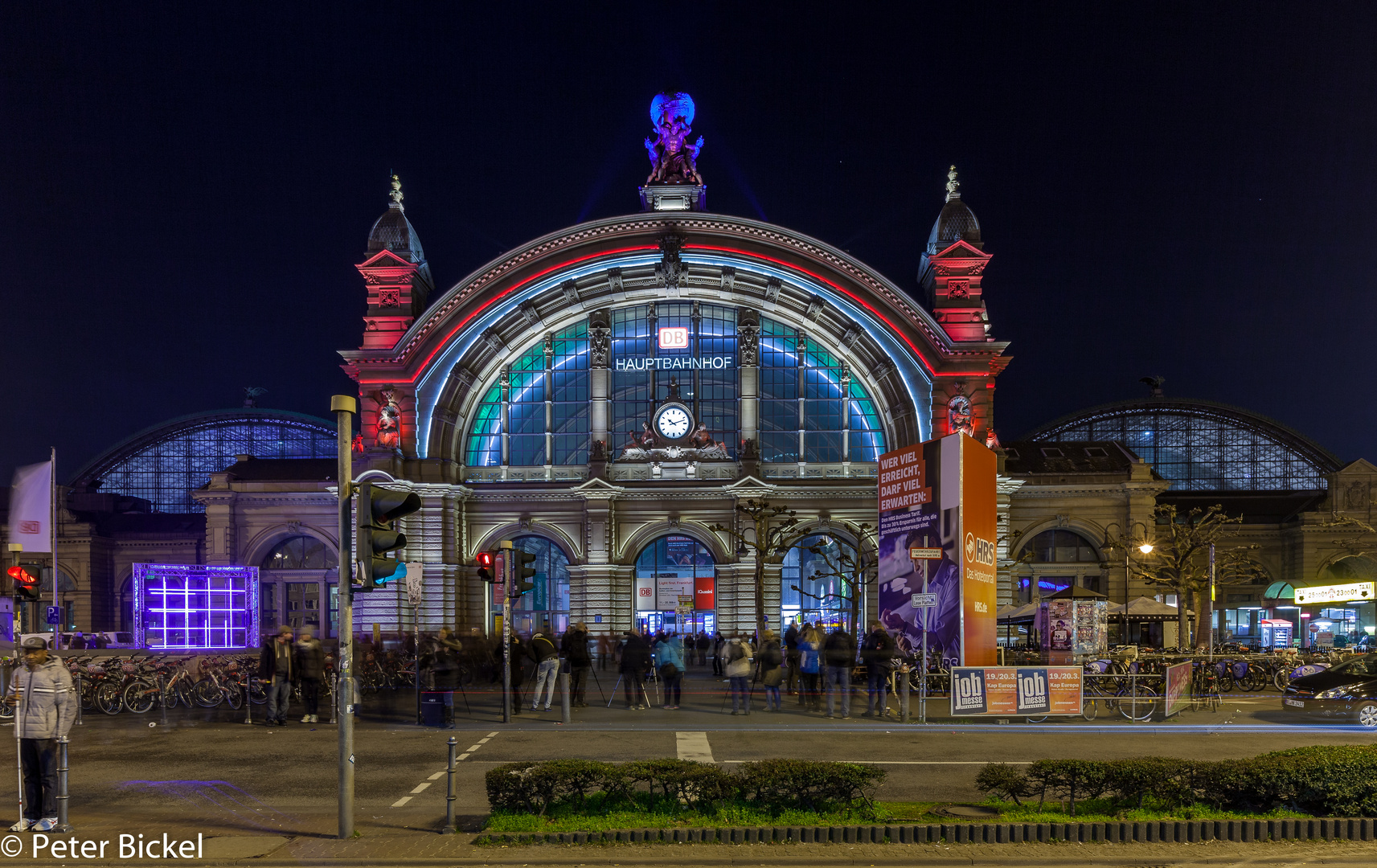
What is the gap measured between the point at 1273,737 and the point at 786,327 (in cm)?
3297

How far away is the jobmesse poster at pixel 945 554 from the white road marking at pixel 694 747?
655 cm

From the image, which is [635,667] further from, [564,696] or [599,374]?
[599,374]

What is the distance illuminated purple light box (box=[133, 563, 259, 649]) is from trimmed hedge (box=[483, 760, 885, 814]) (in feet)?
105

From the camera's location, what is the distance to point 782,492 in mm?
48781

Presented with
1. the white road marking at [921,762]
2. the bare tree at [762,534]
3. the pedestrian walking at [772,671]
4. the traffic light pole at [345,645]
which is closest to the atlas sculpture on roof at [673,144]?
the bare tree at [762,534]

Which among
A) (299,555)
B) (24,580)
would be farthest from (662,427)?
(24,580)

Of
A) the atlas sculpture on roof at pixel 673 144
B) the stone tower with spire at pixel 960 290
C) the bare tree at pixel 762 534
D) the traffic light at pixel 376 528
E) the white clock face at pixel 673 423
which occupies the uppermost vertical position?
the atlas sculpture on roof at pixel 673 144

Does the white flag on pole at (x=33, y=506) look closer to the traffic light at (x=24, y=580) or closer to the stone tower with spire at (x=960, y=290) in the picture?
the traffic light at (x=24, y=580)

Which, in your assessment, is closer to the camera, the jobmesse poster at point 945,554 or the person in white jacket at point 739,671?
the person in white jacket at point 739,671

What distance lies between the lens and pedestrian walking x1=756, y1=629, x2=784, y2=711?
25.1 meters

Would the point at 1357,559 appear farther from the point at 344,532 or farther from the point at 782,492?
the point at 344,532

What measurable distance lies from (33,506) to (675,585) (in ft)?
85.7

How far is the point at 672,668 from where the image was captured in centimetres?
2558

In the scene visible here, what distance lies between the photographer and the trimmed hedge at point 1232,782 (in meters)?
11.7
